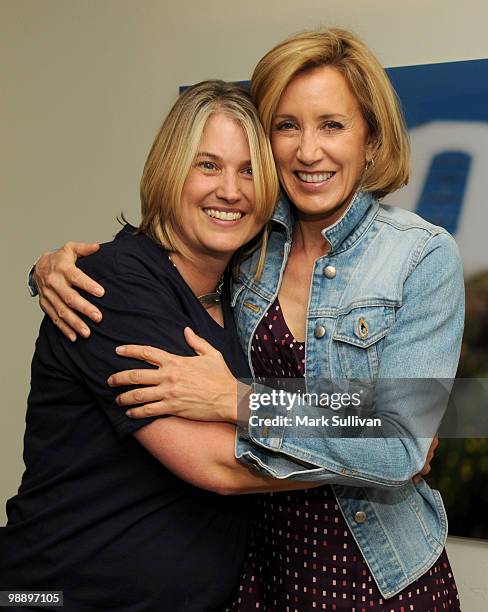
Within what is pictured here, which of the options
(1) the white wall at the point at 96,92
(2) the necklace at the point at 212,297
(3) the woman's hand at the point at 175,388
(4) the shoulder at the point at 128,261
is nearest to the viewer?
(3) the woman's hand at the point at 175,388

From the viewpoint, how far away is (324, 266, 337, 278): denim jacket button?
5.62 feet

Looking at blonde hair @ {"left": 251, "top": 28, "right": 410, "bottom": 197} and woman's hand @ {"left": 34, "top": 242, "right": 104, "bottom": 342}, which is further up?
blonde hair @ {"left": 251, "top": 28, "right": 410, "bottom": 197}

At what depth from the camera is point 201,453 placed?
152 centimetres

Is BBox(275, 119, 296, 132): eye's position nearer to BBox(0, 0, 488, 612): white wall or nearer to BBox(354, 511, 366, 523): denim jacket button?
BBox(354, 511, 366, 523): denim jacket button

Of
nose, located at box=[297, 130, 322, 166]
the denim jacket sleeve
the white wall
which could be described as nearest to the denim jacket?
the denim jacket sleeve

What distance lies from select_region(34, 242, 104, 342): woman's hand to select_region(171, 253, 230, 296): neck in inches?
6.9

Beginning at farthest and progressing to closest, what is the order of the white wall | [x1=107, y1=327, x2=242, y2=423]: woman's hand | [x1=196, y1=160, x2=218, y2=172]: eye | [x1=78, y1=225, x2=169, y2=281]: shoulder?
the white wall < [x1=196, y1=160, x2=218, y2=172]: eye < [x1=78, y1=225, x2=169, y2=281]: shoulder < [x1=107, y1=327, x2=242, y2=423]: woman's hand

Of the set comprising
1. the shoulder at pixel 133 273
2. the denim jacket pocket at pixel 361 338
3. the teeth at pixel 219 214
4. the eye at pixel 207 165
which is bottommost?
the denim jacket pocket at pixel 361 338

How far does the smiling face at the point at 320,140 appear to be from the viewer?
170cm

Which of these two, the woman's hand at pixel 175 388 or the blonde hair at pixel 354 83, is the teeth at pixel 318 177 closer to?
the blonde hair at pixel 354 83

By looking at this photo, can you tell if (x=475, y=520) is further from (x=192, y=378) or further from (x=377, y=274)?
(x=192, y=378)

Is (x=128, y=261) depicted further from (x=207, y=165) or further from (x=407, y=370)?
(x=407, y=370)

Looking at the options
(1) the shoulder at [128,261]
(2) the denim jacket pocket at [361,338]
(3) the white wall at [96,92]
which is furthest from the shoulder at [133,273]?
(3) the white wall at [96,92]

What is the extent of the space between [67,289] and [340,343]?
0.52m
